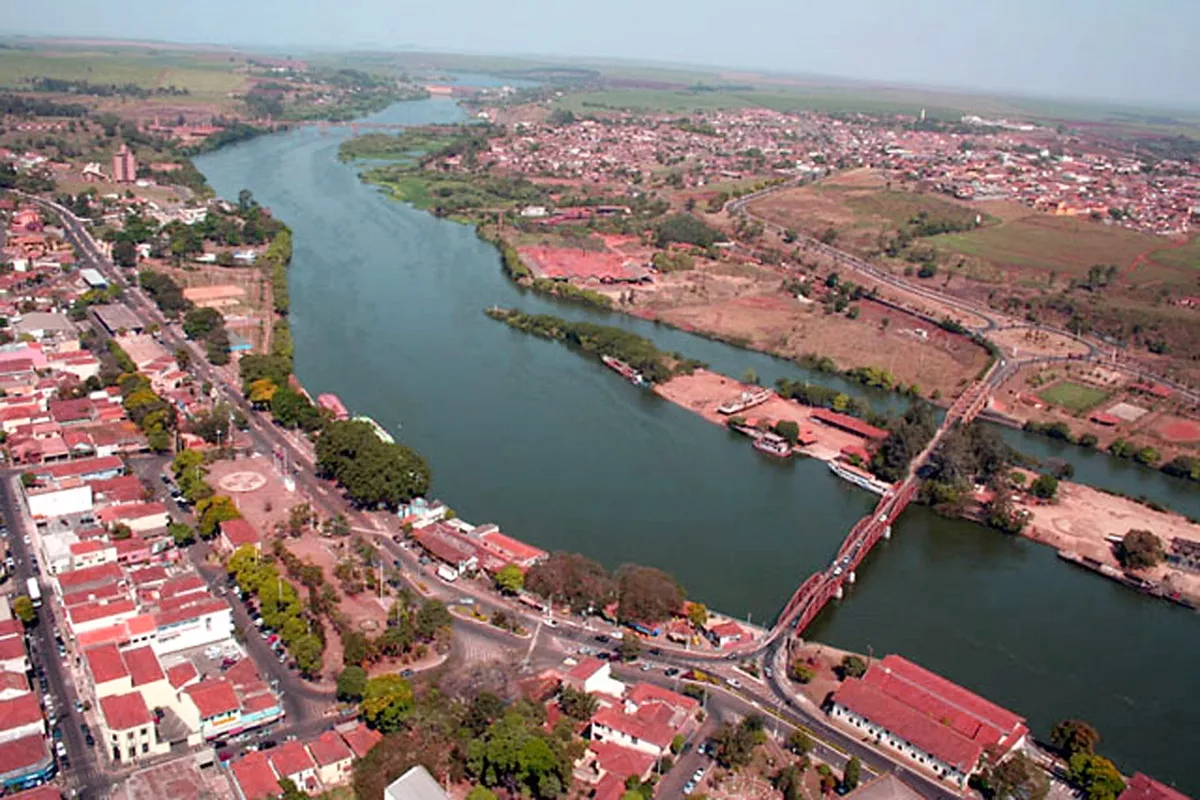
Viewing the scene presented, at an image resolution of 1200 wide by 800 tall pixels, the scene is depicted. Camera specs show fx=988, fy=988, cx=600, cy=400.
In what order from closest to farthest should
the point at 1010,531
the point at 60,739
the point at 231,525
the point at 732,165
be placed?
the point at 60,739 → the point at 231,525 → the point at 1010,531 → the point at 732,165

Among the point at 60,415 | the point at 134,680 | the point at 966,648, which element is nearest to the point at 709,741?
the point at 966,648

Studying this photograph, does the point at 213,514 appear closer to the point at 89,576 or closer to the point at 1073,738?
the point at 89,576

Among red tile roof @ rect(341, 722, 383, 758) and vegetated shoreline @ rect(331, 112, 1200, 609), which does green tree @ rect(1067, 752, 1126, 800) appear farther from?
vegetated shoreline @ rect(331, 112, 1200, 609)

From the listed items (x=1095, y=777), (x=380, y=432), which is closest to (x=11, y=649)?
(x=380, y=432)

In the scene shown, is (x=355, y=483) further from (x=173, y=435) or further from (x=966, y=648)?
(x=966, y=648)

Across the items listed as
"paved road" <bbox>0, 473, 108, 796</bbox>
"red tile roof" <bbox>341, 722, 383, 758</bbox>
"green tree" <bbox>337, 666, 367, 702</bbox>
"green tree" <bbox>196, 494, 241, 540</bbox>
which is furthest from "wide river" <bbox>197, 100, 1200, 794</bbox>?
"paved road" <bbox>0, 473, 108, 796</bbox>

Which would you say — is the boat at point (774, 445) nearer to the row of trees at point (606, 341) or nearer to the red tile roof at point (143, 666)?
the row of trees at point (606, 341)
